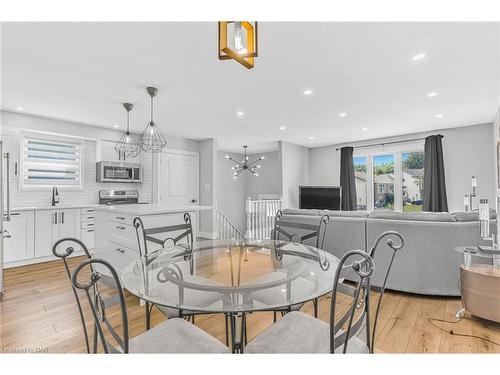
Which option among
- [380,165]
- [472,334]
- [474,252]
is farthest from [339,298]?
[380,165]

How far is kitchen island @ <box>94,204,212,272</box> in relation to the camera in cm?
289

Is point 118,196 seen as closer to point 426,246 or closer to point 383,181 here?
point 426,246

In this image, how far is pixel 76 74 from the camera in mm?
2904

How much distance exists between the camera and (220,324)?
2.30 meters

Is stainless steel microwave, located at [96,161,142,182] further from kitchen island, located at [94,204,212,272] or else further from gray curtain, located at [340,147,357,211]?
gray curtain, located at [340,147,357,211]

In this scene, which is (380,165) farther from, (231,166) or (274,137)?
(231,166)

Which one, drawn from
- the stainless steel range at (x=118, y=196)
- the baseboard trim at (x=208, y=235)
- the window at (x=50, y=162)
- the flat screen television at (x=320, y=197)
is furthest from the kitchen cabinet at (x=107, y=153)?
the flat screen television at (x=320, y=197)

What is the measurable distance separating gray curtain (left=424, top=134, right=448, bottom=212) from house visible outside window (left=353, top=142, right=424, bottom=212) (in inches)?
12.9

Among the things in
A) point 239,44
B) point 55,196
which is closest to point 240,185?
point 55,196

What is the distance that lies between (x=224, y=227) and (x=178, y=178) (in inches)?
66.7

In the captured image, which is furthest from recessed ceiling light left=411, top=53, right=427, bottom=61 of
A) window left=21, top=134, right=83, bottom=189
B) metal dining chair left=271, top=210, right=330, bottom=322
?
window left=21, top=134, right=83, bottom=189

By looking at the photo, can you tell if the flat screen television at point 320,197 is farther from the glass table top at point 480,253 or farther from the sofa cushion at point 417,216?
the glass table top at point 480,253

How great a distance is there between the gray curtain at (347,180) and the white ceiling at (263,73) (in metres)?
2.19
